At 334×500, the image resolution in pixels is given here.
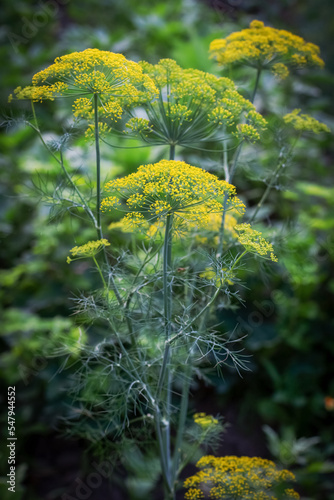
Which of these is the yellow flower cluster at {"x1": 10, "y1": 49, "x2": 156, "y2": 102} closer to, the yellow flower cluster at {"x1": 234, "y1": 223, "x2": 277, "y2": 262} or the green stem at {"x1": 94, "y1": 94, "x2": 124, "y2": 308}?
the green stem at {"x1": 94, "y1": 94, "x2": 124, "y2": 308}

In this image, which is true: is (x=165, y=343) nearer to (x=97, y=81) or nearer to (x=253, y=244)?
(x=253, y=244)

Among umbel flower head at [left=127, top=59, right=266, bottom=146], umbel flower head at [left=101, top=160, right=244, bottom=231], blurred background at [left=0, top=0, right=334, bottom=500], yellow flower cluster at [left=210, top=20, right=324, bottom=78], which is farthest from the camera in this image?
blurred background at [left=0, top=0, right=334, bottom=500]

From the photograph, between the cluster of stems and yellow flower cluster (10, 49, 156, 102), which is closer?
yellow flower cluster (10, 49, 156, 102)

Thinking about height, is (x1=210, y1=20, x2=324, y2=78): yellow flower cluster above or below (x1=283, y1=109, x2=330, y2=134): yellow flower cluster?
above

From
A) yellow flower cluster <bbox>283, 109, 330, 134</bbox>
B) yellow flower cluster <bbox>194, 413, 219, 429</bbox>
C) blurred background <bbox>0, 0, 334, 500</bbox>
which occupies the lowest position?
blurred background <bbox>0, 0, 334, 500</bbox>

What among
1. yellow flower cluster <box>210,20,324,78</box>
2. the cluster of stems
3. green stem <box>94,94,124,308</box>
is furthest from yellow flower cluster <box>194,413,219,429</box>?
yellow flower cluster <box>210,20,324,78</box>

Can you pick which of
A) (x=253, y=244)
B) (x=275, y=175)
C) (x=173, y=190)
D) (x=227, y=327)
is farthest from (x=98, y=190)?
(x=227, y=327)

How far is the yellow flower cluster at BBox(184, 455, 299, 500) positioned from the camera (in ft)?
2.96

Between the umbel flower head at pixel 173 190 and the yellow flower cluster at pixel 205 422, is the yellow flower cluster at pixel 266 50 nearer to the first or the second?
the umbel flower head at pixel 173 190

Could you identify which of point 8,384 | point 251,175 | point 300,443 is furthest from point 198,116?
point 8,384

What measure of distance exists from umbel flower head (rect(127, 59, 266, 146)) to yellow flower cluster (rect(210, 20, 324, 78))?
0.13 metres

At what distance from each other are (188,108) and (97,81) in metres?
0.22

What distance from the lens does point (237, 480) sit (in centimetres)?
90

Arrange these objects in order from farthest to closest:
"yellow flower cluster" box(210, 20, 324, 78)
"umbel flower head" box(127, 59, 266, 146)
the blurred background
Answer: the blurred background < "yellow flower cluster" box(210, 20, 324, 78) < "umbel flower head" box(127, 59, 266, 146)
